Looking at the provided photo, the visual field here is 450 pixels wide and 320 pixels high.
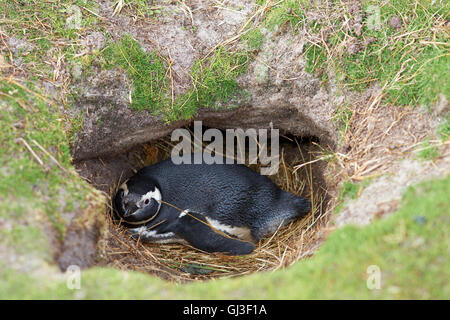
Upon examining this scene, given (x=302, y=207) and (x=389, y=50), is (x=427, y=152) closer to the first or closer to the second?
(x=389, y=50)

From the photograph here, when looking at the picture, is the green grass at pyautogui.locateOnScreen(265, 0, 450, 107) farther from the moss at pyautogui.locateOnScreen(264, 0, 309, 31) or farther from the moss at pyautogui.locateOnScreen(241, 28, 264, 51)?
the moss at pyautogui.locateOnScreen(241, 28, 264, 51)

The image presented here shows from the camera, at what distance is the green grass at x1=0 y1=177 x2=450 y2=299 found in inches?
73.0

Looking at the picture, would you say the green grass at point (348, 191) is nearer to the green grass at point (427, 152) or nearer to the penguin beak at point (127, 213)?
the green grass at point (427, 152)

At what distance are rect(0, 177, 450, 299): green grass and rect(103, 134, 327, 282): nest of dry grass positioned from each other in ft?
1.99

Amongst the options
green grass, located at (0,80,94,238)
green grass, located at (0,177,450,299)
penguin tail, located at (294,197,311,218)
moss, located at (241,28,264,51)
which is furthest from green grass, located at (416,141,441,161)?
green grass, located at (0,80,94,238)

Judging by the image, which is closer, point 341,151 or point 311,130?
point 341,151

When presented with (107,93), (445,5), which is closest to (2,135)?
(107,93)

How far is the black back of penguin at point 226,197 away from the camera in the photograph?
11.9ft

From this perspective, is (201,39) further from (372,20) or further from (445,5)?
(445,5)

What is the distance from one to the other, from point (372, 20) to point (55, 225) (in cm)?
259

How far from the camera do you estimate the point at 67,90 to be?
2990 millimetres

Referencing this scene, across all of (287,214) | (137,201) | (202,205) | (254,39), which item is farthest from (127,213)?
(254,39)

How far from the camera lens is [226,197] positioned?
3625 mm

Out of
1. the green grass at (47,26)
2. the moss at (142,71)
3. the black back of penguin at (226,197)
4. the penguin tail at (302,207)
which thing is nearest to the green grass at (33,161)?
the green grass at (47,26)
